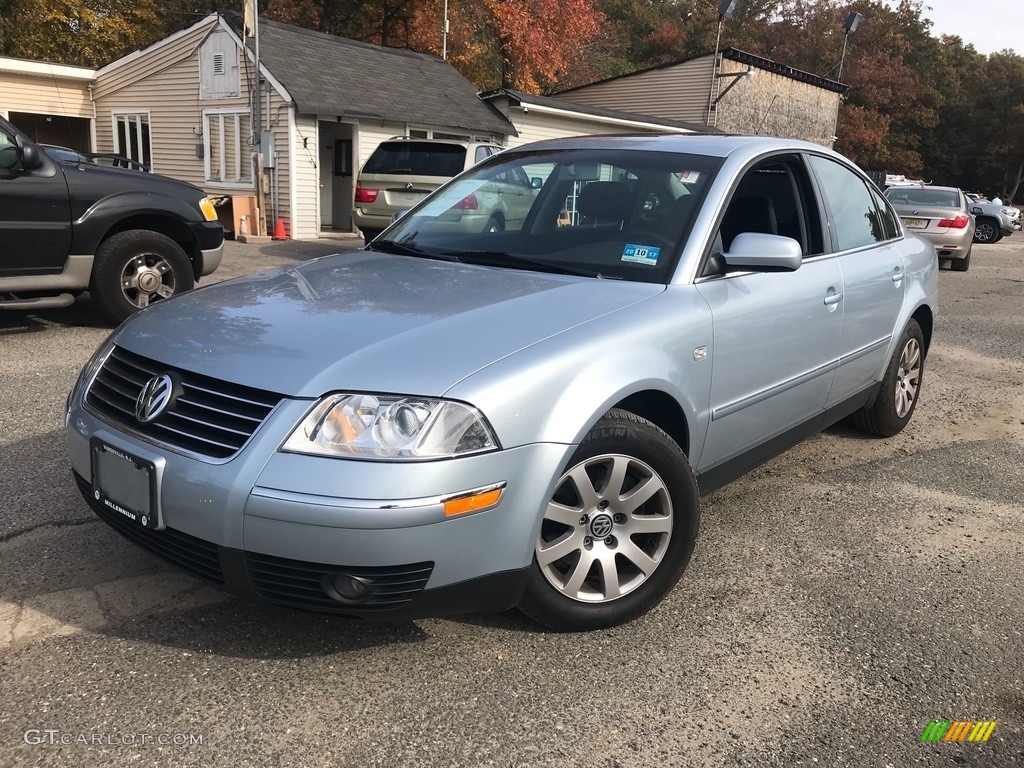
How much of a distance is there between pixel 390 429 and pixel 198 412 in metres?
0.58

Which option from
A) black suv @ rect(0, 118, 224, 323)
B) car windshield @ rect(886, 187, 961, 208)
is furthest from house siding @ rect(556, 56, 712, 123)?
black suv @ rect(0, 118, 224, 323)

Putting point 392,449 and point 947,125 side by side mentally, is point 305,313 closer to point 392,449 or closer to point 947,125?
point 392,449

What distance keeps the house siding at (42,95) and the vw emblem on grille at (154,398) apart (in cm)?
2202

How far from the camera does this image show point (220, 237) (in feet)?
24.5

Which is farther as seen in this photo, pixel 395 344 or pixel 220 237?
pixel 220 237

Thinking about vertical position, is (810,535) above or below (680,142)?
below

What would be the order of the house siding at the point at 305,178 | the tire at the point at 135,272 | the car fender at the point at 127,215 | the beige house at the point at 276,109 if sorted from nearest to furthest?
the car fender at the point at 127,215
the tire at the point at 135,272
the house siding at the point at 305,178
the beige house at the point at 276,109

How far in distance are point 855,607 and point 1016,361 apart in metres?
5.77

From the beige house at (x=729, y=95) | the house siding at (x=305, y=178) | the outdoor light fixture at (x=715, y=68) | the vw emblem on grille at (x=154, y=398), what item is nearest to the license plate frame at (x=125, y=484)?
the vw emblem on grille at (x=154, y=398)

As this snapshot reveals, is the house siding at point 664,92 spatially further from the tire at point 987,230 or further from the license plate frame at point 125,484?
the license plate frame at point 125,484

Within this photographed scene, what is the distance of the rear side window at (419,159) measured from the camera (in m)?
12.2

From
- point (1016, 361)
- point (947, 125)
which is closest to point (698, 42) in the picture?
point (947, 125)

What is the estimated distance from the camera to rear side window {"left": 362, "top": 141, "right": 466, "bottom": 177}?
40.1 ft

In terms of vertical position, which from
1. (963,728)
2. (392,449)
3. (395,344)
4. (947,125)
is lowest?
(963,728)
